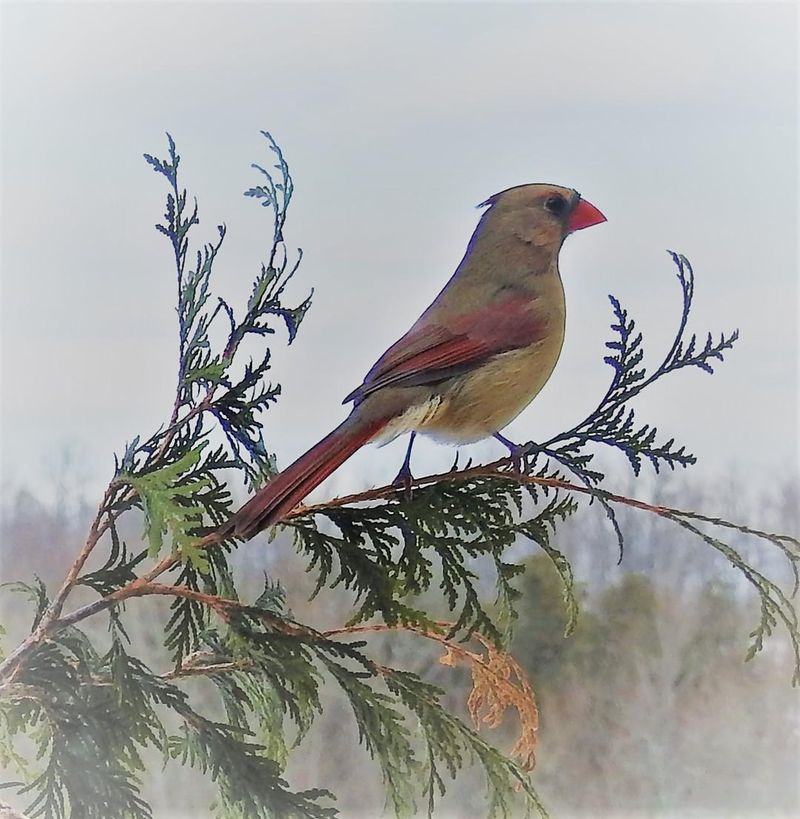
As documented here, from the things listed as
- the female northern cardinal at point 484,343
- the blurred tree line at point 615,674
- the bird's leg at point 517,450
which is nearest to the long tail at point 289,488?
the female northern cardinal at point 484,343

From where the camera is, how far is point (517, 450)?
84cm

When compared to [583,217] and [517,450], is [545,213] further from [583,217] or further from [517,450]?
[517,450]

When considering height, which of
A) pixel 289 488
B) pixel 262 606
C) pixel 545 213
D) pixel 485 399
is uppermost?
pixel 545 213

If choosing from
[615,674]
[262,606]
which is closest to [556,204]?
[262,606]

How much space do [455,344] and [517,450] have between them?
10 cm

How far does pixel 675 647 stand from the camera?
1.17m

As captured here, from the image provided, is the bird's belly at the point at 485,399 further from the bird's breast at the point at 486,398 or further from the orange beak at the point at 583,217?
the orange beak at the point at 583,217

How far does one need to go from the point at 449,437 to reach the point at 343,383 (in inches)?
5.9

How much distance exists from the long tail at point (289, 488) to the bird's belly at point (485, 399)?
0.32 feet

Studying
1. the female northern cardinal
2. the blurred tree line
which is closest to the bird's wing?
the female northern cardinal

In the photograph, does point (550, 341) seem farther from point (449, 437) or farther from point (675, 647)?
point (675, 647)

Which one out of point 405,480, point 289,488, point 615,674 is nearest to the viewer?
point 289,488

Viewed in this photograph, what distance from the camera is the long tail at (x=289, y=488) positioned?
2.20ft

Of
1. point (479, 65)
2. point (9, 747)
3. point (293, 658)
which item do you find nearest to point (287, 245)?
point (479, 65)
